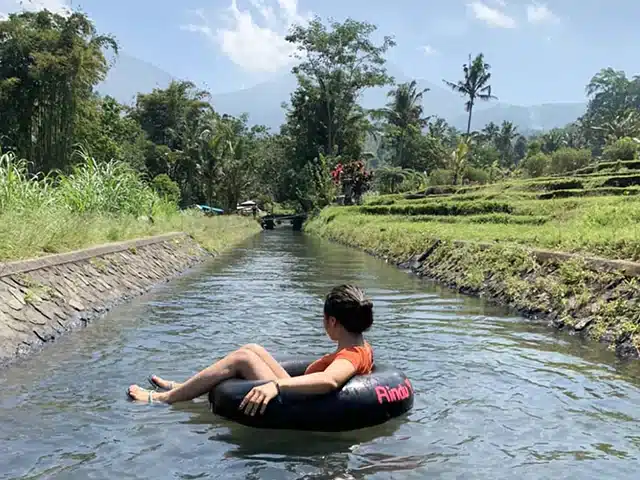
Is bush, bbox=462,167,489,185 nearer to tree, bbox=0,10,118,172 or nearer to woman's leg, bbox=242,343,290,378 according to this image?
tree, bbox=0,10,118,172

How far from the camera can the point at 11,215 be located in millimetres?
10414

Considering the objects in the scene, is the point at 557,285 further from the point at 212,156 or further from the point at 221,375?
the point at 212,156

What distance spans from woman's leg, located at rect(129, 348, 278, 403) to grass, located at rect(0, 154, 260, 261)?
446 cm

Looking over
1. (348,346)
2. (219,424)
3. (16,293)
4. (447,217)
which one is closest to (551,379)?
(348,346)

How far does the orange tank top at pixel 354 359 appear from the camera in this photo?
5168mm

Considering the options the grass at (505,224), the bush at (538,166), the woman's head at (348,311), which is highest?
the bush at (538,166)

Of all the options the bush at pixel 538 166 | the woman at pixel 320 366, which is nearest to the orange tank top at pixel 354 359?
the woman at pixel 320 366

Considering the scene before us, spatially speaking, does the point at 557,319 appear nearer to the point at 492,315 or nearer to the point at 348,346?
the point at 492,315

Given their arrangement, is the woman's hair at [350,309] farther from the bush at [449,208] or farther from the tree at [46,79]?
the tree at [46,79]

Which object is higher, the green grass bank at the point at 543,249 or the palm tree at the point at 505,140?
the palm tree at the point at 505,140

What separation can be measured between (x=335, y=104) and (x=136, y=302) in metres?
47.6

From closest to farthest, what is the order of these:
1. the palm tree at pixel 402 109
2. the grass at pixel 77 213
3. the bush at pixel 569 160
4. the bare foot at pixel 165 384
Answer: the bare foot at pixel 165 384 < the grass at pixel 77 213 < the bush at pixel 569 160 < the palm tree at pixel 402 109

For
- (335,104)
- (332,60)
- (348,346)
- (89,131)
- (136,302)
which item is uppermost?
(332,60)

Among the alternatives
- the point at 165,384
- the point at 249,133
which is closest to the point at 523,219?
the point at 165,384
